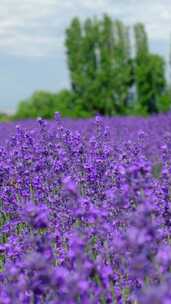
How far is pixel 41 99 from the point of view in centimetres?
2988

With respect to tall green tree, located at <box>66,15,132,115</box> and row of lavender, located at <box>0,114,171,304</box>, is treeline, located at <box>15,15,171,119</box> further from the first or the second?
row of lavender, located at <box>0,114,171,304</box>

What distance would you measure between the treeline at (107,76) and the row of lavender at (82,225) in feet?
70.1

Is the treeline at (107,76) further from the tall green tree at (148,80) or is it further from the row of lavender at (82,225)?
the row of lavender at (82,225)

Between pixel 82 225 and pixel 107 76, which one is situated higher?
pixel 82 225

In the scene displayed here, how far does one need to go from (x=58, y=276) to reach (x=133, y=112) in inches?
961

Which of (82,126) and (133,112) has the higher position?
(82,126)

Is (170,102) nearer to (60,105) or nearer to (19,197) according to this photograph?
(60,105)

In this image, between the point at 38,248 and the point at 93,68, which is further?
the point at 93,68

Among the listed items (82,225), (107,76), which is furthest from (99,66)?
(82,225)

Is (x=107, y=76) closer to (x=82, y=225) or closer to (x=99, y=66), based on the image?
(x=99, y=66)

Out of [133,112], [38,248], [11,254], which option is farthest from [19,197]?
[133,112]

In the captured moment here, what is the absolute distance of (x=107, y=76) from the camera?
26625mm

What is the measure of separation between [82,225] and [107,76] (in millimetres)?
23460

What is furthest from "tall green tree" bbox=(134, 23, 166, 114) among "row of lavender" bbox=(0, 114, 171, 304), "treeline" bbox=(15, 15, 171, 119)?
"row of lavender" bbox=(0, 114, 171, 304)
